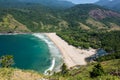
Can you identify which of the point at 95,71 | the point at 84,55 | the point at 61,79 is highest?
the point at 61,79

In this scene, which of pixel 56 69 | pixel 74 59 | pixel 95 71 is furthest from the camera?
pixel 74 59

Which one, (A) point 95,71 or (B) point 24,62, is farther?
(B) point 24,62

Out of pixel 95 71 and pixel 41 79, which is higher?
pixel 41 79

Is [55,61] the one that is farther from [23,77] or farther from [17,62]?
[23,77]

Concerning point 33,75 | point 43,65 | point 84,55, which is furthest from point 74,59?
point 33,75

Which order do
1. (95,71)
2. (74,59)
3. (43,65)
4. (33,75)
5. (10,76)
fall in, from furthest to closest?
(74,59)
(43,65)
(95,71)
(33,75)
(10,76)

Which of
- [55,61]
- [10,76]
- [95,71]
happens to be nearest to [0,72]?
[10,76]

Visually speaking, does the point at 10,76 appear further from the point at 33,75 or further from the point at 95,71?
the point at 95,71

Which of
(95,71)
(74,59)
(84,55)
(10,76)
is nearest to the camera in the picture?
(10,76)

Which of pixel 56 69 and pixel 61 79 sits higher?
pixel 61 79
